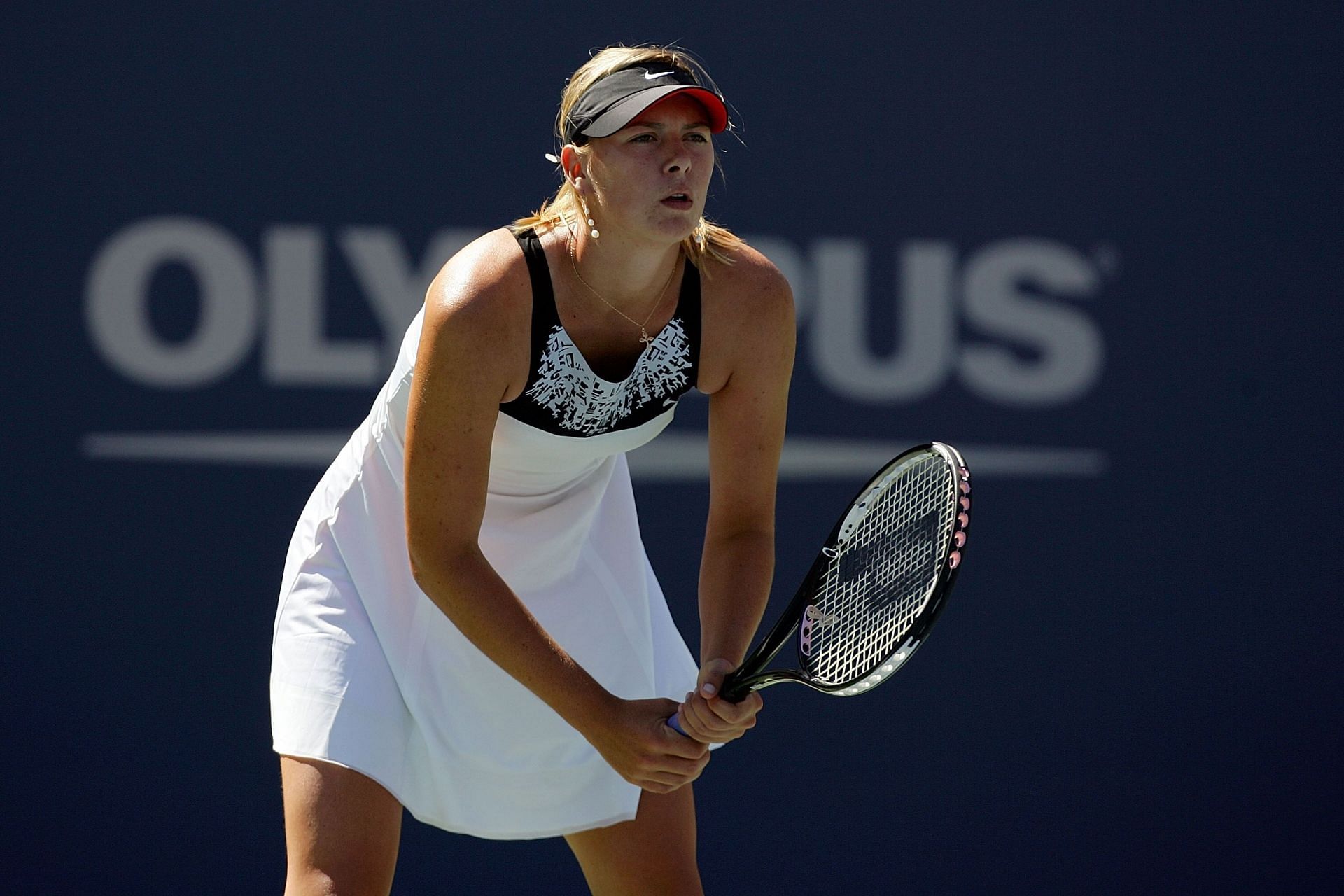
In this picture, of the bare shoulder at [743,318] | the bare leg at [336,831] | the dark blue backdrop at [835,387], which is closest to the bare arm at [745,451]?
the bare shoulder at [743,318]

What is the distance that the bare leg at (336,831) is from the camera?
1.98m

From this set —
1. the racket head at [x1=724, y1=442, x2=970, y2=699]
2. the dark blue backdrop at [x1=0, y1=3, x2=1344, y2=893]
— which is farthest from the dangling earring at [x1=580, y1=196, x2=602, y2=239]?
the dark blue backdrop at [x1=0, y1=3, x2=1344, y2=893]

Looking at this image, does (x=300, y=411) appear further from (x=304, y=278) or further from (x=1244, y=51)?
(x=1244, y=51)

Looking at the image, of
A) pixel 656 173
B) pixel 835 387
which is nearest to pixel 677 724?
pixel 656 173

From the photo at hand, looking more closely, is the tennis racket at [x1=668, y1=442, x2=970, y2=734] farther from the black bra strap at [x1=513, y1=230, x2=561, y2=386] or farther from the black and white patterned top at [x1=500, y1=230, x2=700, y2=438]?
the black bra strap at [x1=513, y1=230, x2=561, y2=386]

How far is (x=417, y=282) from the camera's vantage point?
11.5ft

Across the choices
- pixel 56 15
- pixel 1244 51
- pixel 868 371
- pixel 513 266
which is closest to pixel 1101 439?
pixel 868 371

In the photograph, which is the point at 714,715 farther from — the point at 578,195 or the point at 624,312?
the point at 578,195

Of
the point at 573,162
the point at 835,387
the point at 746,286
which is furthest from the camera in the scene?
the point at 835,387

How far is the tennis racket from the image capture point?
1.90m

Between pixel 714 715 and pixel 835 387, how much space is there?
175cm

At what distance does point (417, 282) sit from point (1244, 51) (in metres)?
1.83

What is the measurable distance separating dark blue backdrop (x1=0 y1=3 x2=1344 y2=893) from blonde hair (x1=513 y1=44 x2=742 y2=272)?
55.2 inches

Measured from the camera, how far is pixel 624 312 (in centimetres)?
212
